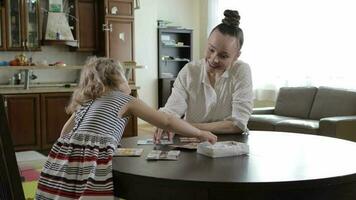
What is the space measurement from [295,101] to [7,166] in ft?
16.5

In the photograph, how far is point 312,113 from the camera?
538 cm

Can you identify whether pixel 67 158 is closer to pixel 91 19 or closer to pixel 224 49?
pixel 224 49

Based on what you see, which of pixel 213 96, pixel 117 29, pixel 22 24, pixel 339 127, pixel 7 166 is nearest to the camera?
pixel 7 166

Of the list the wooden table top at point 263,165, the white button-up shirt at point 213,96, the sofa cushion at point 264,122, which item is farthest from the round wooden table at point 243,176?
the sofa cushion at point 264,122

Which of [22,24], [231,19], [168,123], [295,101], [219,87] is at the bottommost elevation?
[295,101]

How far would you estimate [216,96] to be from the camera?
2.21m

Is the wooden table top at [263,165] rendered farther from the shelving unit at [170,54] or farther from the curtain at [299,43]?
the shelving unit at [170,54]

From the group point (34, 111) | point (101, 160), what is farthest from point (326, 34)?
point (101, 160)

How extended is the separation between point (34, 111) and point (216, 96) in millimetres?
3609

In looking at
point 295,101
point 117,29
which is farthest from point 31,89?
point 295,101

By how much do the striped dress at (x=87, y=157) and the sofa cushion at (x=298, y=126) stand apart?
10.6 ft

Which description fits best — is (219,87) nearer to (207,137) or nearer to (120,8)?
(207,137)

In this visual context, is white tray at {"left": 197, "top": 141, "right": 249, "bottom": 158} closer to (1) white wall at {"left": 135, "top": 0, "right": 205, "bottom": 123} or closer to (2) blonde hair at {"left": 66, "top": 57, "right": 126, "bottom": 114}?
(2) blonde hair at {"left": 66, "top": 57, "right": 126, "bottom": 114}

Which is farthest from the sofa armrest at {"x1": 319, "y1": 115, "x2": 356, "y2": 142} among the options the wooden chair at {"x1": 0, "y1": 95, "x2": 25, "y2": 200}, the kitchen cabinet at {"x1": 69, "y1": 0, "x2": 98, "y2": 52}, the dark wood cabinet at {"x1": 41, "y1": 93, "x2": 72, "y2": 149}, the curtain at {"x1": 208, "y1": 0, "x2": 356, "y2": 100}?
the wooden chair at {"x1": 0, "y1": 95, "x2": 25, "y2": 200}
